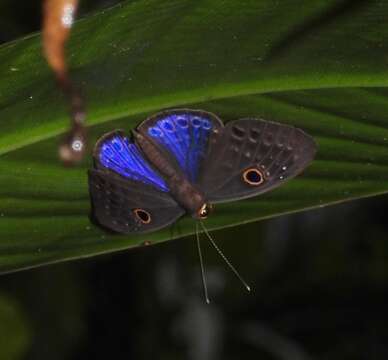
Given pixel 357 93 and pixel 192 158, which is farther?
pixel 192 158

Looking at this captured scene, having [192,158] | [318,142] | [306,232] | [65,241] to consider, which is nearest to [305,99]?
[318,142]

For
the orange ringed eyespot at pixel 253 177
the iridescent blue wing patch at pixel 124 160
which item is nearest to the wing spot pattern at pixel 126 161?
the iridescent blue wing patch at pixel 124 160

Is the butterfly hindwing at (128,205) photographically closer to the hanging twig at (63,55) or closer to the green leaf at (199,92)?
the green leaf at (199,92)

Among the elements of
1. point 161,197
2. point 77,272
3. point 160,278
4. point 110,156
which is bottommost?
point 160,278

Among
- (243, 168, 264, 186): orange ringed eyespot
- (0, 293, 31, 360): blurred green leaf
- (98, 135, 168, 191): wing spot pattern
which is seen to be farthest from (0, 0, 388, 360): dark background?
(243, 168, 264, 186): orange ringed eyespot

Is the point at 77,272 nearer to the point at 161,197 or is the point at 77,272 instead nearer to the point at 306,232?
the point at 306,232

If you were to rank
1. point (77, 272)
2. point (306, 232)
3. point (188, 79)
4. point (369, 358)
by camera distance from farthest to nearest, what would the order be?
1. point (306, 232)
2. point (369, 358)
3. point (77, 272)
4. point (188, 79)

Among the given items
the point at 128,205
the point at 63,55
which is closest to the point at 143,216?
the point at 128,205

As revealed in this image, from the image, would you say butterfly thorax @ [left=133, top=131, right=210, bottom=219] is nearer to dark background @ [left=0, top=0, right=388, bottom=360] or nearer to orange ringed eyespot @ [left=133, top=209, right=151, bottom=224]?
orange ringed eyespot @ [left=133, top=209, right=151, bottom=224]
